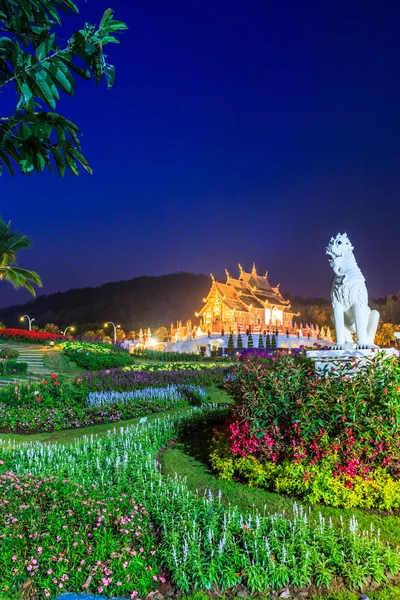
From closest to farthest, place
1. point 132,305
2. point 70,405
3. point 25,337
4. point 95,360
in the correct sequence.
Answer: point 70,405, point 95,360, point 25,337, point 132,305

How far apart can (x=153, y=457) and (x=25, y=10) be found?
6.46 m

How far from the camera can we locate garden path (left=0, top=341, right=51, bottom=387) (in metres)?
19.2

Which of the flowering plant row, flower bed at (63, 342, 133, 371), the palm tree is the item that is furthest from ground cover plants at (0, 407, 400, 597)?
the palm tree

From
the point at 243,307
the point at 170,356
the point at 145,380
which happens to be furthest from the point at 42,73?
the point at 243,307

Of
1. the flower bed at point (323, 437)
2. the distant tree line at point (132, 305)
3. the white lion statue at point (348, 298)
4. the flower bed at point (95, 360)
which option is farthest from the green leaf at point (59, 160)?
the distant tree line at point (132, 305)

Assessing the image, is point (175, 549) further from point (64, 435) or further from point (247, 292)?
point (247, 292)

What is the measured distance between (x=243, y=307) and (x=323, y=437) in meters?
43.5

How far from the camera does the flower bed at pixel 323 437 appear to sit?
17.8 ft

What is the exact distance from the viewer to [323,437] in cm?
568

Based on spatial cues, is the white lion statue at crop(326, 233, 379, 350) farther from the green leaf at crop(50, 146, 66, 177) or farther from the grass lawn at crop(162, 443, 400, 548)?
the green leaf at crop(50, 146, 66, 177)

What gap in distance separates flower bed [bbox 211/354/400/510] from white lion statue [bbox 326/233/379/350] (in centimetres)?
127

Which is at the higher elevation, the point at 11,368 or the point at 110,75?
the point at 110,75

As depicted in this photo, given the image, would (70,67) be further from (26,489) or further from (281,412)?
(281,412)

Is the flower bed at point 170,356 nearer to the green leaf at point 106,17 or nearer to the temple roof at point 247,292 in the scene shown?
the temple roof at point 247,292
